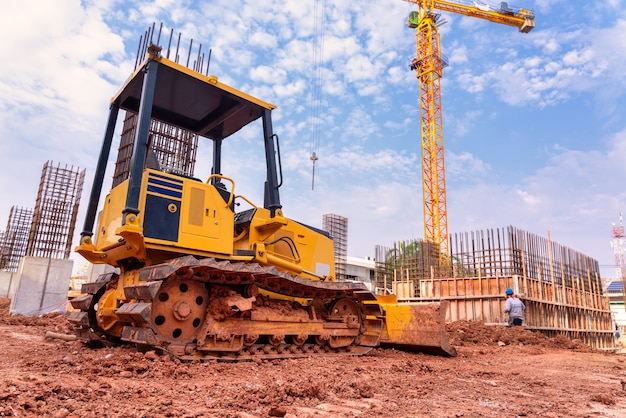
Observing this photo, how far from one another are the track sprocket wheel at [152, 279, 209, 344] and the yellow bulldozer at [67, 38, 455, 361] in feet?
0.04

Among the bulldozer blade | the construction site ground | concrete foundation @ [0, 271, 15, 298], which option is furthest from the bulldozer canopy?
concrete foundation @ [0, 271, 15, 298]

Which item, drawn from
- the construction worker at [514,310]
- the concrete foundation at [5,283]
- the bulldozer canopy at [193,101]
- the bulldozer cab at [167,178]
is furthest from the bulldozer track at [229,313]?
the concrete foundation at [5,283]

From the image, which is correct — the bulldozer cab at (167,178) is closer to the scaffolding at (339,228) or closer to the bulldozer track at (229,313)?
the bulldozer track at (229,313)

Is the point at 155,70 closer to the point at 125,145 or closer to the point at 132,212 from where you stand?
the point at 132,212

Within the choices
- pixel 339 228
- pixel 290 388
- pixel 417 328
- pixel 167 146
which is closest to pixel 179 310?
pixel 290 388

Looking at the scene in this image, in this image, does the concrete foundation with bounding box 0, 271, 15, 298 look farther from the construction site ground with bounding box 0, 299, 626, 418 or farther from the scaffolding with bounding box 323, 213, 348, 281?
the scaffolding with bounding box 323, 213, 348, 281

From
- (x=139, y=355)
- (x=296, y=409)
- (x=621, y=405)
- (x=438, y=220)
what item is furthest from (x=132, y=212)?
(x=438, y=220)

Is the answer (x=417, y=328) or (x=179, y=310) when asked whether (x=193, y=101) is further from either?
(x=417, y=328)

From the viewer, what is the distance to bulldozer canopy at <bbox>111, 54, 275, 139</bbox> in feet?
20.5

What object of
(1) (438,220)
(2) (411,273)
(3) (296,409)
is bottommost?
(3) (296,409)

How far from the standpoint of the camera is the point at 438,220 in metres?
40.6

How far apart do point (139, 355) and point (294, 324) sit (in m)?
2.08

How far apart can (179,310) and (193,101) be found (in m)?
3.42

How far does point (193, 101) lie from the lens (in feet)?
23.3
